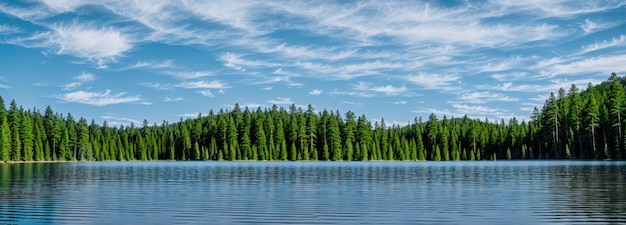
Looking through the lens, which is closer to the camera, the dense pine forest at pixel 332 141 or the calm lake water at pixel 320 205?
the calm lake water at pixel 320 205

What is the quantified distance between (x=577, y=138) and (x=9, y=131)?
140 metres

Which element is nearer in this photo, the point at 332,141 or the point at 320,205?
the point at 320,205

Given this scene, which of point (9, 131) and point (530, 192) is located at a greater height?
point (9, 131)

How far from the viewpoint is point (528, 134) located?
195375 millimetres

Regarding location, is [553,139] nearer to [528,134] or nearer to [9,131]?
[528,134]

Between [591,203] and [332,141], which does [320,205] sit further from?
[332,141]

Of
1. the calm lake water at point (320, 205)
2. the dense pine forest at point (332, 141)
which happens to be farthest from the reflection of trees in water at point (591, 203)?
the dense pine forest at point (332, 141)

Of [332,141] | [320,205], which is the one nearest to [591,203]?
[320,205]

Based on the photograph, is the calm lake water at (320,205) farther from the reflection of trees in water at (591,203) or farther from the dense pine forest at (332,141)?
the dense pine forest at (332,141)

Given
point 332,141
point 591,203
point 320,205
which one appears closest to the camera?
point 591,203

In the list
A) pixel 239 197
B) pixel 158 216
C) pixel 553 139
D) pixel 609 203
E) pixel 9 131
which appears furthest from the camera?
pixel 553 139

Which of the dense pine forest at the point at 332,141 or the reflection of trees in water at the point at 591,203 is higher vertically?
the dense pine forest at the point at 332,141

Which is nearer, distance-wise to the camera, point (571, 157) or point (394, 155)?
point (571, 157)

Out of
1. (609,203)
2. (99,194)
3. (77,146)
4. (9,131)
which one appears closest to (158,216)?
(99,194)
